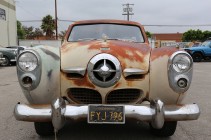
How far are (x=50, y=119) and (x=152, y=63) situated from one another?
4.39 ft

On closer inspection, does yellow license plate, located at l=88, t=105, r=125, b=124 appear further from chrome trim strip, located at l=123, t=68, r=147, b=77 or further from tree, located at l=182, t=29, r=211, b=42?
tree, located at l=182, t=29, r=211, b=42

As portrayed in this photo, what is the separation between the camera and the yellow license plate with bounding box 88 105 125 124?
11.5 ft

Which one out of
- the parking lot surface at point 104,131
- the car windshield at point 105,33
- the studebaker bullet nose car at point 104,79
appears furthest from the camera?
the car windshield at point 105,33

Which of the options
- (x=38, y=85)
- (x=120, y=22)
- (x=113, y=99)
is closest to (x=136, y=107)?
(x=113, y=99)

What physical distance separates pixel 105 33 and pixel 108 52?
137cm

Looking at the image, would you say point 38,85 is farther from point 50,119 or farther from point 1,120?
point 1,120

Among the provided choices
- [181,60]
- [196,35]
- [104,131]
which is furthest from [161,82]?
[196,35]

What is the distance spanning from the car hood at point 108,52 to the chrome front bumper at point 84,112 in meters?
0.50

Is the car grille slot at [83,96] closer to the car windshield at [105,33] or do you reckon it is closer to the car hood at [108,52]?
the car hood at [108,52]

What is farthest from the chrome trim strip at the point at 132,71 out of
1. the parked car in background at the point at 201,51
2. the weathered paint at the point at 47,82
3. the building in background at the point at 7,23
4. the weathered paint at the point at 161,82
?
the building in background at the point at 7,23

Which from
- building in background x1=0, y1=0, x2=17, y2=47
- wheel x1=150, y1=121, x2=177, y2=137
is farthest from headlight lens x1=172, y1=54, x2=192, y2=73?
building in background x1=0, y1=0, x2=17, y2=47

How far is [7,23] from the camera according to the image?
1313 inches

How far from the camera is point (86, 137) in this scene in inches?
174

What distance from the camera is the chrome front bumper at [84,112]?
352cm
